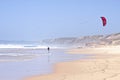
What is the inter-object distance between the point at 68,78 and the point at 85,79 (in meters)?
0.76

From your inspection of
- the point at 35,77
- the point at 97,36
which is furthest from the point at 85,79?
the point at 97,36

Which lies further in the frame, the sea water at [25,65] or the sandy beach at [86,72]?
the sea water at [25,65]

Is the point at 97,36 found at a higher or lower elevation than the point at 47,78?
higher

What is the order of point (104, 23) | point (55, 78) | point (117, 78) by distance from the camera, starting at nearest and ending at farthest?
point (117, 78) < point (55, 78) < point (104, 23)

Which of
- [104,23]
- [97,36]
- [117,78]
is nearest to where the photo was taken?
[117,78]

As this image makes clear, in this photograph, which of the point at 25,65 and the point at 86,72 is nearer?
the point at 86,72

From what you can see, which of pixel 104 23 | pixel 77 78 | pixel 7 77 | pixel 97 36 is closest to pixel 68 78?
pixel 77 78

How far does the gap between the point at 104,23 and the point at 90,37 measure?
173003mm

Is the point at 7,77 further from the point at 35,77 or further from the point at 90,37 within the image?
the point at 90,37

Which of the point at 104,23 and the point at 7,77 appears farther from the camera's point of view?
the point at 104,23

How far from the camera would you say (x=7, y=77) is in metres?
12.4

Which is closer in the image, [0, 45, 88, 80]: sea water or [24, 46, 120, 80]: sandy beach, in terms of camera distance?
[24, 46, 120, 80]: sandy beach

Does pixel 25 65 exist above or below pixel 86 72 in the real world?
above

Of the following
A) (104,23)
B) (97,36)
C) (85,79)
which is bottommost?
(85,79)
